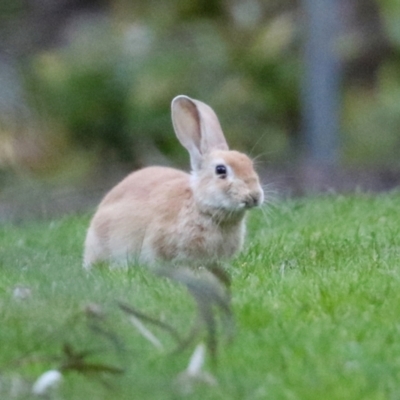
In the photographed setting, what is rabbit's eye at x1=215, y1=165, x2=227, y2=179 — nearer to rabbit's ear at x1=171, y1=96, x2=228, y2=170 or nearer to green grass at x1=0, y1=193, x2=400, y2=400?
rabbit's ear at x1=171, y1=96, x2=228, y2=170

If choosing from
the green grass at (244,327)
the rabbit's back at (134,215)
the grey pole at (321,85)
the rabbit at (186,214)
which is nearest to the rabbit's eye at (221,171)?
the rabbit at (186,214)

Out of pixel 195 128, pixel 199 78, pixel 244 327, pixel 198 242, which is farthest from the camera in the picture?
pixel 199 78

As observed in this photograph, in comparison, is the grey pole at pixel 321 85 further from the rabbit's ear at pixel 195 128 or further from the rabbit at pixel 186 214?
the rabbit at pixel 186 214

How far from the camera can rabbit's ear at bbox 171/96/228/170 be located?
266 inches

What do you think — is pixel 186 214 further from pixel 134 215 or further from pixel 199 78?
pixel 199 78

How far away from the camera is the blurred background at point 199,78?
40.5 ft

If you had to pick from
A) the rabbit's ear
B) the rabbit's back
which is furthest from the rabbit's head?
the rabbit's back

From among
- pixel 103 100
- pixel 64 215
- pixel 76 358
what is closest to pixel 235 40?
pixel 103 100

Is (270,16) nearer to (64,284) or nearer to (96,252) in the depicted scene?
(96,252)

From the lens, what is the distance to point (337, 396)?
361cm

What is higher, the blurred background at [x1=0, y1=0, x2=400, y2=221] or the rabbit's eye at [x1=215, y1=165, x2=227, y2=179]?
the rabbit's eye at [x1=215, y1=165, x2=227, y2=179]

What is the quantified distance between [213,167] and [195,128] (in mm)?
467

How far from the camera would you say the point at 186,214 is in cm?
637

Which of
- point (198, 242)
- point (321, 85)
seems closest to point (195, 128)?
point (198, 242)
